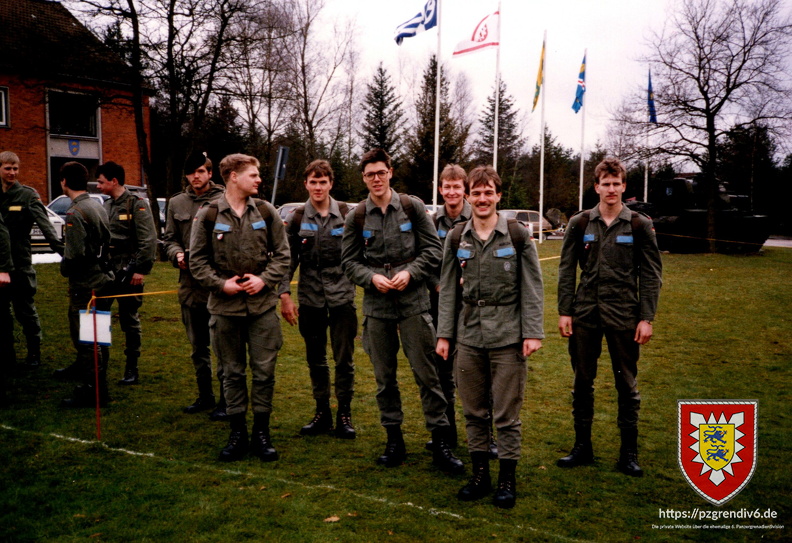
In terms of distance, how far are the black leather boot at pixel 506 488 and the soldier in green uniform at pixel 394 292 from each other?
56cm

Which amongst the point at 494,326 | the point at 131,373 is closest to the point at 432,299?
the point at 494,326

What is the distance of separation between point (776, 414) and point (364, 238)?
4284 millimetres

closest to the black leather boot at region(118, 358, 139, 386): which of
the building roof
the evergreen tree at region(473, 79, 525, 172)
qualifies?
the building roof

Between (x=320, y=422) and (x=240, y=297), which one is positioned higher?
(x=240, y=297)

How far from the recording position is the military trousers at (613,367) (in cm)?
451

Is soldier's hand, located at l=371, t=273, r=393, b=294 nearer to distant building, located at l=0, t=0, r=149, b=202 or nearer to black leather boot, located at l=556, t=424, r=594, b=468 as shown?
black leather boot, located at l=556, t=424, r=594, b=468

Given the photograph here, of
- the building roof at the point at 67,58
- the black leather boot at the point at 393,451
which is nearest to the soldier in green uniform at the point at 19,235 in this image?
the black leather boot at the point at 393,451

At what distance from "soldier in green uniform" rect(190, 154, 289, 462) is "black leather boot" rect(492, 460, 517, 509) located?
1.72m

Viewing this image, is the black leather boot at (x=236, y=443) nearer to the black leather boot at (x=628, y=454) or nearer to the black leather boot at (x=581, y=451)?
the black leather boot at (x=581, y=451)

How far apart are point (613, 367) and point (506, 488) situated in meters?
1.29

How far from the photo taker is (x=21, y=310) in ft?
23.2

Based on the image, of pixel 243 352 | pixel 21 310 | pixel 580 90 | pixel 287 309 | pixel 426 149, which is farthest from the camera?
pixel 426 149

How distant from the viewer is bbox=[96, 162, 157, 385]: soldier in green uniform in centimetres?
625

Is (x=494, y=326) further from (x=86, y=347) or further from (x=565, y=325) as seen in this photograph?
(x=86, y=347)
